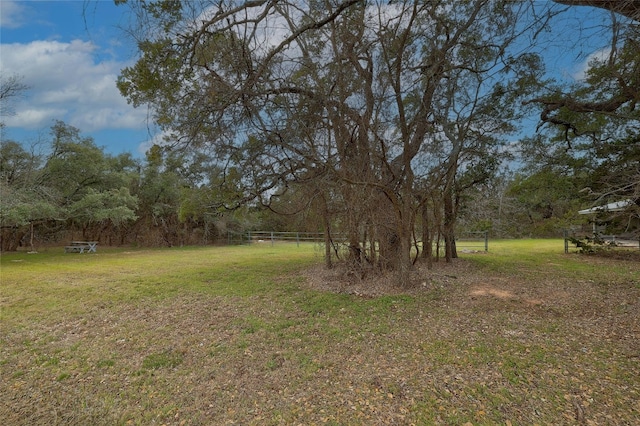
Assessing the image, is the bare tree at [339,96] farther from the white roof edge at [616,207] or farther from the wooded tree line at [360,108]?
the white roof edge at [616,207]

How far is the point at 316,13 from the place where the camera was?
5316 millimetres

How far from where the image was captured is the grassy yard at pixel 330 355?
2.59 meters

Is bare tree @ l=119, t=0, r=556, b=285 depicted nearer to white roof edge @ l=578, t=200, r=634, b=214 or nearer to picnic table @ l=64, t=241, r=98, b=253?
white roof edge @ l=578, t=200, r=634, b=214

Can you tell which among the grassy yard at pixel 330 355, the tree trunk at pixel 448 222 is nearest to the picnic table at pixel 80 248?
the grassy yard at pixel 330 355

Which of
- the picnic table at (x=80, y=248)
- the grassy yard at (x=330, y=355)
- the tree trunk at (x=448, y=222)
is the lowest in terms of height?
the grassy yard at (x=330, y=355)

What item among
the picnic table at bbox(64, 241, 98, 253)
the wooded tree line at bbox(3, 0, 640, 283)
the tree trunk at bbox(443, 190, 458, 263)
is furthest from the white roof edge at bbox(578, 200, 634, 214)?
the picnic table at bbox(64, 241, 98, 253)

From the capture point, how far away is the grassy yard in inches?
102

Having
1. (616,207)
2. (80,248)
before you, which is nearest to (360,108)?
(616,207)

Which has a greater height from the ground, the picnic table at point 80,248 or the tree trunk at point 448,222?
the tree trunk at point 448,222

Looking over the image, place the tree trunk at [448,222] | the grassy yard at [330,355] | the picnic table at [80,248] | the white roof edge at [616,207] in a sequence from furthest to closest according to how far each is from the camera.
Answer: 1. the picnic table at [80,248]
2. the tree trunk at [448,222]
3. the white roof edge at [616,207]
4. the grassy yard at [330,355]

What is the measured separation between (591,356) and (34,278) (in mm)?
12277

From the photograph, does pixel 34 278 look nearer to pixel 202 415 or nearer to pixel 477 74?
pixel 202 415

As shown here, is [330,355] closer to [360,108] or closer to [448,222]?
[360,108]

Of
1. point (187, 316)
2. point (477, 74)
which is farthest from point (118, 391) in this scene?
point (477, 74)
